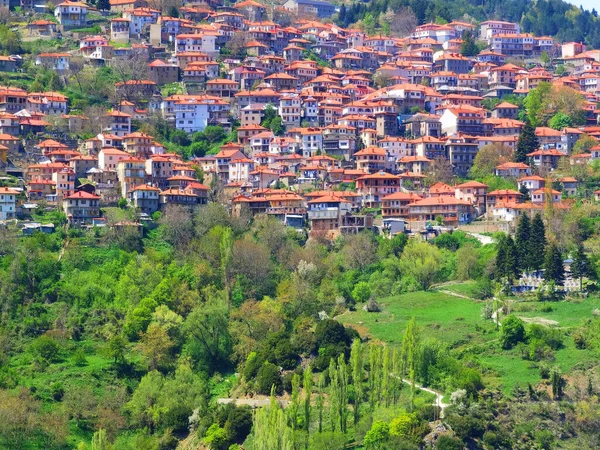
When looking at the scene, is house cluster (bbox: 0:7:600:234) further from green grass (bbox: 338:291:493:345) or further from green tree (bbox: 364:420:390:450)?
green tree (bbox: 364:420:390:450)

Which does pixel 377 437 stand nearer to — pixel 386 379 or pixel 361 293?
pixel 386 379

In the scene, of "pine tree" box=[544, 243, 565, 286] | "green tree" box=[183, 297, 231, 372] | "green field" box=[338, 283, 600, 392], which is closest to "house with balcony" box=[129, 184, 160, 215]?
"green tree" box=[183, 297, 231, 372]

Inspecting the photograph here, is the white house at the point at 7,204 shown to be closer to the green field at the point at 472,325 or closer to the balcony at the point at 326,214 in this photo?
the balcony at the point at 326,214

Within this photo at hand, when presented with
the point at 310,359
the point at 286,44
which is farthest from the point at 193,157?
the point at 310,359

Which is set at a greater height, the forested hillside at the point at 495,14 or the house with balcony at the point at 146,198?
the forested hillside at the point at 495,14

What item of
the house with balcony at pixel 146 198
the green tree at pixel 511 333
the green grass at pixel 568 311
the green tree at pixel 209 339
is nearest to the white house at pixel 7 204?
the house with balcony at pixel 146 198

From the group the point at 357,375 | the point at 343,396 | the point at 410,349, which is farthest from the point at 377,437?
the point at 410,349
